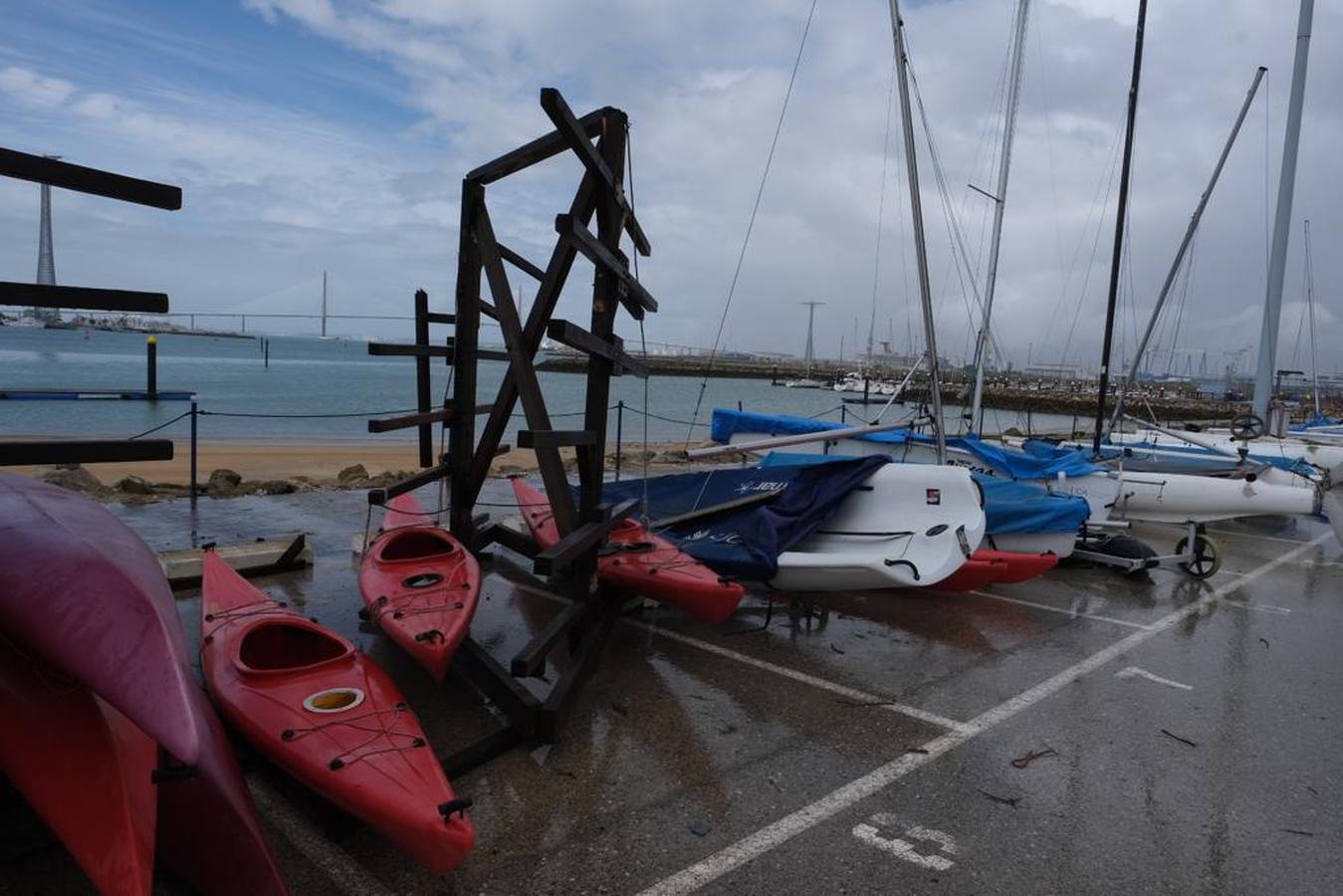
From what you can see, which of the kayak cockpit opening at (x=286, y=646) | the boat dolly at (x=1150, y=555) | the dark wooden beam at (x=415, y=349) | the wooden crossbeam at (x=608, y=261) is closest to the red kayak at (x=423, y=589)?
the kayak cockpit opening at (x=286, y=646)

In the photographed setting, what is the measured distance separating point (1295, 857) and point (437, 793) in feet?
12.3

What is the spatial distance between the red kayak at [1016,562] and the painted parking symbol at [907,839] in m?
3.76

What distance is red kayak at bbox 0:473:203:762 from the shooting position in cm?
257

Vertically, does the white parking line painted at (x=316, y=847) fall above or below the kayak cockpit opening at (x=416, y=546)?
below

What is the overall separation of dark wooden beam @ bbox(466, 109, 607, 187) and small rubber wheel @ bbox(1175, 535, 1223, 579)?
7.76 metres

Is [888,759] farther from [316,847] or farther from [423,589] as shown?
[423,589]

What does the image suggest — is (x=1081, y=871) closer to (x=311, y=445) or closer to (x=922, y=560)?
(x=922, y=560)

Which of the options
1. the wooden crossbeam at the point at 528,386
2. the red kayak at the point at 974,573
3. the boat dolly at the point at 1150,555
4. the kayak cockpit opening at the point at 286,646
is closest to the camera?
the kayak cockpit opening at the point at 286,646

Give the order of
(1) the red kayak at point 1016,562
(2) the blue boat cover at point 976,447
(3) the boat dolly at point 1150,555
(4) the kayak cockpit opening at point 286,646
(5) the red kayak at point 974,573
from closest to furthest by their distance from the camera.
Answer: (4) the kayak cockpit opening at point 286,646
(5) the red kayak at point 974,573
(1) the red kayak at point 1016,562
(3) the boat dolly at point 1150,555
(2) the blue boat cover at point 976,447

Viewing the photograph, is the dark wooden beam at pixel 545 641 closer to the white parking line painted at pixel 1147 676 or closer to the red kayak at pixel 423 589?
the red kayak at pixel 423 589

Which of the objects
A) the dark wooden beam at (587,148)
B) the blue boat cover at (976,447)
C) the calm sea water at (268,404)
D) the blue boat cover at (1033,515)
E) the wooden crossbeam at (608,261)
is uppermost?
the dark wooden beam at (587,148)

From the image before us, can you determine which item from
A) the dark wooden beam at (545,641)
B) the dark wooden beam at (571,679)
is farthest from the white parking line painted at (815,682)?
the dark wooden beam at (545,641)

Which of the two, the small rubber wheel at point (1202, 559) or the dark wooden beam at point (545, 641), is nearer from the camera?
the dark wooden beam at point (545, 641)

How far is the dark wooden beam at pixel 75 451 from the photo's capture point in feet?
11.9
